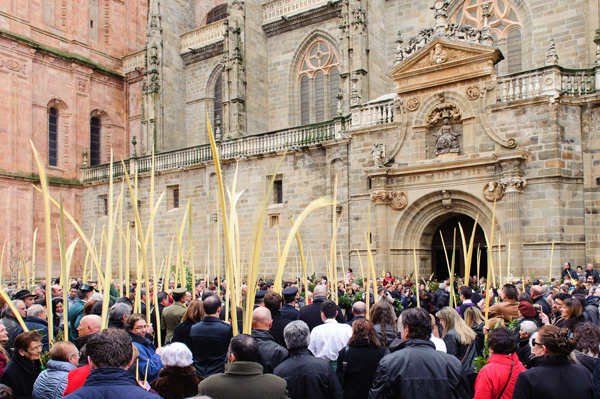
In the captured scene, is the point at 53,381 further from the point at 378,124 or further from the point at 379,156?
the point at 378,124

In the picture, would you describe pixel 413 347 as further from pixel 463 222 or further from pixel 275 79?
pixel 275 79

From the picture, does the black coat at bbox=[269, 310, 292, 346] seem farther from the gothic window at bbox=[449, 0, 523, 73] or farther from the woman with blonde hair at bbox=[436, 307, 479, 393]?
the gothic window at bbox=[449, 0, 523, 73]

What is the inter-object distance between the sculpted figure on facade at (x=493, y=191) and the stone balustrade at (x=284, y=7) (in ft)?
42.9

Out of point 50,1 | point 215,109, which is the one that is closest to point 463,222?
point 215,109

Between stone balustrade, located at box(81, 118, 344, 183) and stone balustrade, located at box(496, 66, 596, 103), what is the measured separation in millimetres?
6066

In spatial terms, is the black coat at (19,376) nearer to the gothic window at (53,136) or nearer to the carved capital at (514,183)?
the carved capital at (514,183)

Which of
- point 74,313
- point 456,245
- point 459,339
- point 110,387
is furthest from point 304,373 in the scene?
point 456,245

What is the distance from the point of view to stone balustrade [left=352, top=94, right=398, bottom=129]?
1755 centimetres

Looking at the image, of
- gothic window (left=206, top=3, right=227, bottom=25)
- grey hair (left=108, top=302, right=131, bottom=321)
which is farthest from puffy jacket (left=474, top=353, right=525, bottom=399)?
gothic window (left=206, top=3, right=227, bottom=25)

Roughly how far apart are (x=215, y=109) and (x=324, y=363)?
26.5m

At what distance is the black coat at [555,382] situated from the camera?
3.70 m

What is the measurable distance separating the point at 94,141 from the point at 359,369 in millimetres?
29256

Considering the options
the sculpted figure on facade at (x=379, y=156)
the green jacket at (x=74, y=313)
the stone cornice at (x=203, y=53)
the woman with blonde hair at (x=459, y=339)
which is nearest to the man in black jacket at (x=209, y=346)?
the woman with blonde hair at (x=459, y=339)

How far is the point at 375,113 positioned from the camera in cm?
1786
